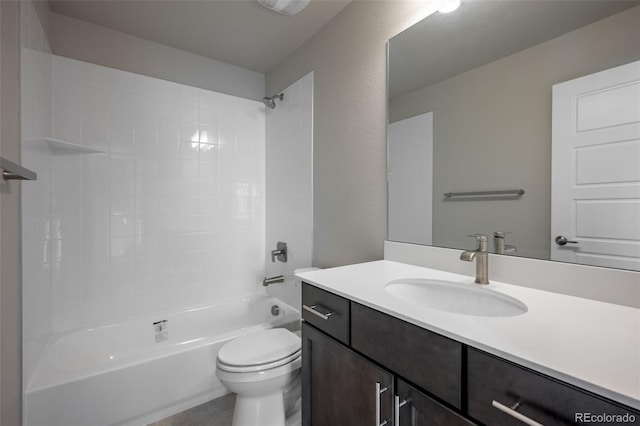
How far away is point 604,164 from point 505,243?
373 mm

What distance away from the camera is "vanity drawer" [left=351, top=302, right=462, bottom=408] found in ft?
2.15

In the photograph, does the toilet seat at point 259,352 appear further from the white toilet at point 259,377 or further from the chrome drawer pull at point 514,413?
the chrome drawer pull at point 514,413

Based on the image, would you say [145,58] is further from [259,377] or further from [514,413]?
[514,413]

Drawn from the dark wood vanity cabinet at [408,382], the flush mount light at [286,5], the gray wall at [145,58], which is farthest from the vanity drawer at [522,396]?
the gray wall at [145,58]

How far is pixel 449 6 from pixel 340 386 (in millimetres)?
1596

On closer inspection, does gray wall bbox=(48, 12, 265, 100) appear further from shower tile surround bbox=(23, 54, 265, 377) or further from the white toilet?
the white toilet

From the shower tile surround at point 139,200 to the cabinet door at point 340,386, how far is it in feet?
4.66

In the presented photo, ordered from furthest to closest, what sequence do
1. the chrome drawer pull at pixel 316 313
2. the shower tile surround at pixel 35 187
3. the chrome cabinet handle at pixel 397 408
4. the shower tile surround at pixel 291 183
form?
1. the shower tile surround at pixel 291 183
2. the shower tile surround at pixel 35 187
3. the chrome drawer pull at pixel 316 313
4. the chrome cabinet handle at pixel 397 408

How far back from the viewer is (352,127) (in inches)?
67.4

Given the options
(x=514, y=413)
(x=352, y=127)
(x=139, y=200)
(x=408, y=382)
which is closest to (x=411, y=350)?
(x=408, y=382)

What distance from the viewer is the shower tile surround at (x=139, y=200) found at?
6.05ft

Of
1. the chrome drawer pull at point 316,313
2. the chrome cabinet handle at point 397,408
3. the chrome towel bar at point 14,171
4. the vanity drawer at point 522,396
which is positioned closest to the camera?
the vanity drawer at point 522,396

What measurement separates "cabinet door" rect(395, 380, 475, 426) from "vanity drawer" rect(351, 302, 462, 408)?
2 centimetres

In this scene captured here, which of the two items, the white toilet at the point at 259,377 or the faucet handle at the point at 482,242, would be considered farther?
the white toilet at the point at 259,377
